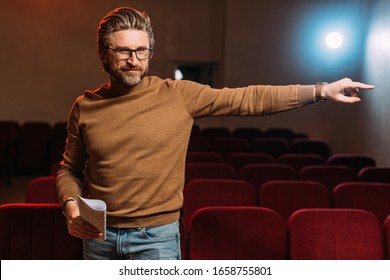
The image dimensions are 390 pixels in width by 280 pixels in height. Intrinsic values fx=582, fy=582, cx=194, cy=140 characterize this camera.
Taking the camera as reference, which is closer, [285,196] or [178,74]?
[285,196]

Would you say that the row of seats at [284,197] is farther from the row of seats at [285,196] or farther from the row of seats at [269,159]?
the row of seats at [269,159]

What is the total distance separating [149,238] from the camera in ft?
5.20

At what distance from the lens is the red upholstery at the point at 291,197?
12.2ft

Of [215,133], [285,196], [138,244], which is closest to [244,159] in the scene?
[285,196]

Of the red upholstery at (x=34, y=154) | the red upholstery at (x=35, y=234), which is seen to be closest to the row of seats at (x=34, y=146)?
the red upholstery at (x=34, y=154)

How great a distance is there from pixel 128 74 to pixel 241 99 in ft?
1.06

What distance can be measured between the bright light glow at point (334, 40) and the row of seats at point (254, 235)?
613 cm

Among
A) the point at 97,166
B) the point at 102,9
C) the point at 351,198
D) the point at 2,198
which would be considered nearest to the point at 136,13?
the point at 97,166

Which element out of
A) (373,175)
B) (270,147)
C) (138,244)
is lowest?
(270,147)

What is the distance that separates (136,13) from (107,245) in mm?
645

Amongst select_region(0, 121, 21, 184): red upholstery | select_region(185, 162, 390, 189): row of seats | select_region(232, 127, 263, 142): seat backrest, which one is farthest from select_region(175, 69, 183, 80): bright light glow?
select_region(185, 162, 390, 189): row of seats

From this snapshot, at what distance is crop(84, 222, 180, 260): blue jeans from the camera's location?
1.58m

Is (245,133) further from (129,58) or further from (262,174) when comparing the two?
(129,58)

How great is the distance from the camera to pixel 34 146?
7914 mm
